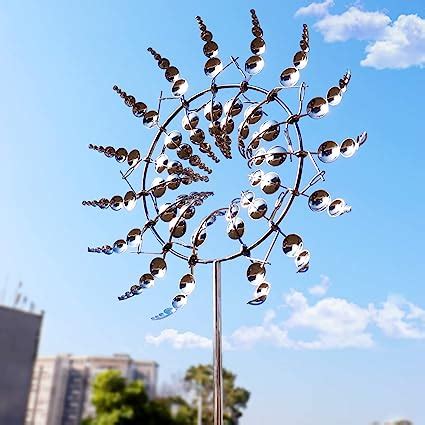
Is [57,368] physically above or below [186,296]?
above

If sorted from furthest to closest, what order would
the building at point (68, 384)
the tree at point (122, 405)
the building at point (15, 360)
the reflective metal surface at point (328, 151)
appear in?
the building at point (68, 384), the building at point (15, 360), the tree at point (122, 405), the reflective metal surface at point (328, 151)

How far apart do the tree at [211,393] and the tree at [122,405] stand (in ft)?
2.06

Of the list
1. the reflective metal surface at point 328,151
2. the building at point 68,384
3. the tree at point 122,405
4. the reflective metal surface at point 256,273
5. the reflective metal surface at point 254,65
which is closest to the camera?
the reflective metal surface at point 328,151

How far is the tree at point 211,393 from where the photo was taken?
9336mm

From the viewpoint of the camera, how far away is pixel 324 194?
1.66 meters

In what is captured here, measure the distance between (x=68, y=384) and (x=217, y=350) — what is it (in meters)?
13.2

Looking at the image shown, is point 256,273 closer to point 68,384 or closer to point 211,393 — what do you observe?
point 211,393

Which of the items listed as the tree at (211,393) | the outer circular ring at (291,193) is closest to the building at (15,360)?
the tree at (211,393)

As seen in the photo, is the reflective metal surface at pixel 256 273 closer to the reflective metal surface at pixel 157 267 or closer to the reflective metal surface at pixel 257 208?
the reflective metal surface at pixel 257 208

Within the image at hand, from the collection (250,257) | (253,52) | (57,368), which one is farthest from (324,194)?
(57,368)

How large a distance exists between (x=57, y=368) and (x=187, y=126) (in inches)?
513

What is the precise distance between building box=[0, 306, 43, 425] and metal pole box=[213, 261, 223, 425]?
27.9 feet

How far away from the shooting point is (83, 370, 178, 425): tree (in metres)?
8.80

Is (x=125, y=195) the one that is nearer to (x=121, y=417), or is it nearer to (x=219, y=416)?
(x=219, y=416)
